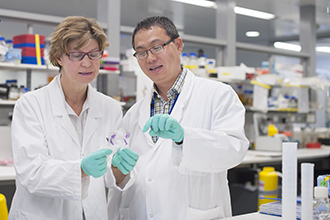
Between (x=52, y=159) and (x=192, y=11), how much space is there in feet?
19.1

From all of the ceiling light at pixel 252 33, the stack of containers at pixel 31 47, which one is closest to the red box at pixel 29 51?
the stack of containers at pixel 31 47

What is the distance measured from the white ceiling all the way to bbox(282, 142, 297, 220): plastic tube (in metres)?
4.68

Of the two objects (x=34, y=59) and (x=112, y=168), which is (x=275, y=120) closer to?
(x=34, y=59)

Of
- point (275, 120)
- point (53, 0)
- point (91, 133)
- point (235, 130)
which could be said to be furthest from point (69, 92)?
point (53, 0)

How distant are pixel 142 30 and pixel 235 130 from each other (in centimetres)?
72

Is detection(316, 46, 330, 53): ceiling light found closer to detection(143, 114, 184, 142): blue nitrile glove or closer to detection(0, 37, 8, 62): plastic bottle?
detection(0, 37, 8, 62): plastic bottle

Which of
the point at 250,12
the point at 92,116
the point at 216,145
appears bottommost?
the point at 216,145

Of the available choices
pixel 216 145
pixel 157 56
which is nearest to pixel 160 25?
pixel 157 56

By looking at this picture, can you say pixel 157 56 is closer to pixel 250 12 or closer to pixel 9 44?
pixel 9 44

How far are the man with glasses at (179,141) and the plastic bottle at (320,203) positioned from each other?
0.36m

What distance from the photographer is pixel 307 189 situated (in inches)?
57.4

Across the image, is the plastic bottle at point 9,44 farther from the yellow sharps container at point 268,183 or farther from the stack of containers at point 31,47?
the yellow sharps container at point 268,183

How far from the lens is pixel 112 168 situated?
187cm

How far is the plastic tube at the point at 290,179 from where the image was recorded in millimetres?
1422
